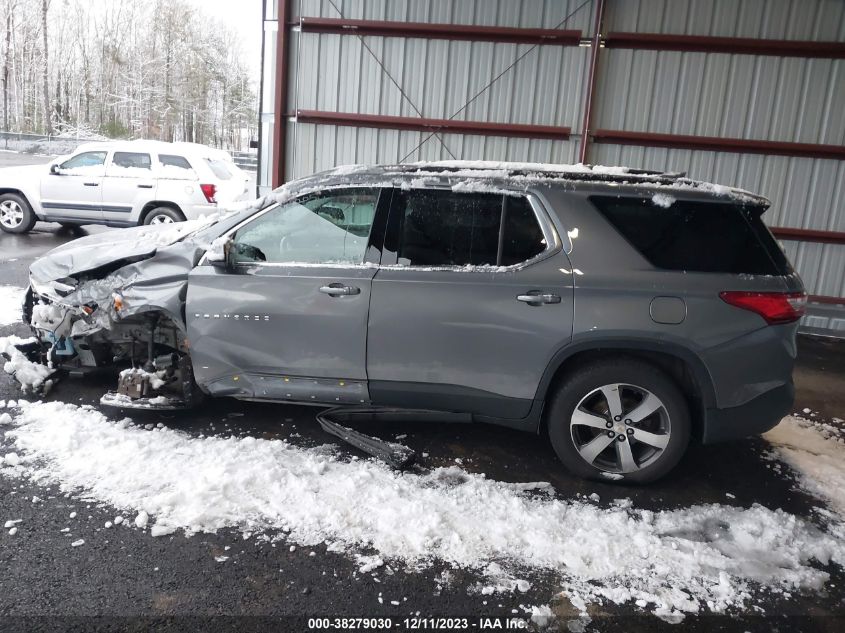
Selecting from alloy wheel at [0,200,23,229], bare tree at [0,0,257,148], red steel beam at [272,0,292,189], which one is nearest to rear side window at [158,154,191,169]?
red steel beam at [272,0,292,189]

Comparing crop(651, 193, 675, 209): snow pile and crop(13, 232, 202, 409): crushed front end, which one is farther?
crop(13, 232, 202, 409): crushed front end

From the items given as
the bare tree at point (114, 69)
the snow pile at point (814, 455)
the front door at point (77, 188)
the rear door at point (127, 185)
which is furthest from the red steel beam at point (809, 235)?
the bare tree at point (114, 69)

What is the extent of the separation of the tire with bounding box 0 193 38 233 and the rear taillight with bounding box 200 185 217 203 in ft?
12.1

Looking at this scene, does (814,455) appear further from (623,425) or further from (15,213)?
(15,213)

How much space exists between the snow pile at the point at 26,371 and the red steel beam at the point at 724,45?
7.67 metres

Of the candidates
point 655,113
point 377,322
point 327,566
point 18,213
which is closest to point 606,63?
point 655,113

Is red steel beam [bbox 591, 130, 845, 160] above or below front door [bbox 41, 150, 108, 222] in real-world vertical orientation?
above

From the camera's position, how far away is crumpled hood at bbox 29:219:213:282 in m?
4.54

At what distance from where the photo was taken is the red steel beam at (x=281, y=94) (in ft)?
30.3

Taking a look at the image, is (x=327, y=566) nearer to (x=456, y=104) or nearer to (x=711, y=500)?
(x=711, y=500)

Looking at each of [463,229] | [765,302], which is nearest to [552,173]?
[463,229]

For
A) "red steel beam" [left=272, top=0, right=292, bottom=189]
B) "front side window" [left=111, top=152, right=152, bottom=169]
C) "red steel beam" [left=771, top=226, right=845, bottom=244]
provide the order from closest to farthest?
"red steel beam" [left=771, top=226, right=845, bottom=244]
"red steel beam" [left=272, top=0, right=292, bottom=189]
"front side window" [left=111, top=152, right=152, bottom=169]

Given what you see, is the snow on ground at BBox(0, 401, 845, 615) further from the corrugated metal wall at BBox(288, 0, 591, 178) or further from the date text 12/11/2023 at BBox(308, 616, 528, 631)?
the corrugated metal wall at BBox(288, 0, 591, 178)

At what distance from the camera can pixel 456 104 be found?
9.25 metres
